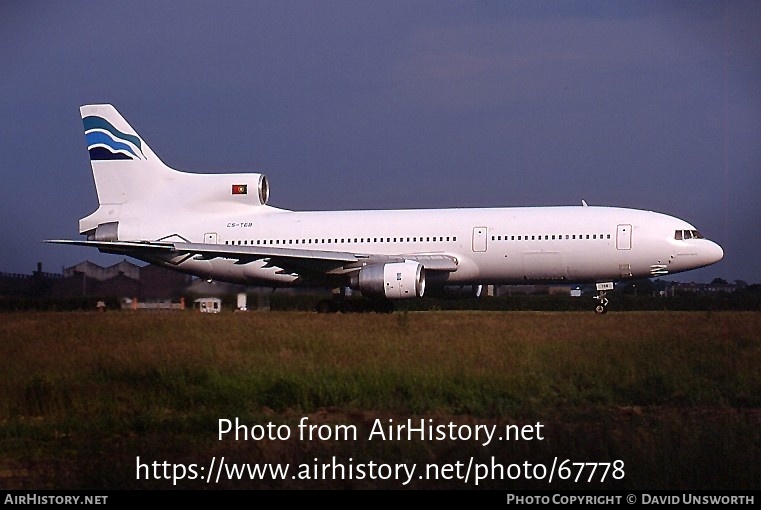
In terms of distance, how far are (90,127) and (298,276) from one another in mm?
9774

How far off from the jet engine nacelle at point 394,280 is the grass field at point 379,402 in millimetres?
8173

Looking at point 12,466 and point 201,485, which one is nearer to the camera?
point 201,485

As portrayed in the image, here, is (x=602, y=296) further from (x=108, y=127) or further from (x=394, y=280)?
(x=108, y=127)

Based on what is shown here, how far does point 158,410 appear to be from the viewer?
11641mm

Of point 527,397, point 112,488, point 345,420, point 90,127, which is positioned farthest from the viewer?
point 90,127

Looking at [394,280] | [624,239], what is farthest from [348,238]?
[624,239]

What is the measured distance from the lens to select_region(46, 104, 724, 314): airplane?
29047mm

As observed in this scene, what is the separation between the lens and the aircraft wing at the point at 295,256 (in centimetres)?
2947

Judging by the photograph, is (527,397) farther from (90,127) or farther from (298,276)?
(90,127)

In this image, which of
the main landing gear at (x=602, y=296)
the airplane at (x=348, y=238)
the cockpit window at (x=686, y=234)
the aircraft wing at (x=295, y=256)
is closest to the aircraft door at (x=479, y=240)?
the airplane at (x=348, y=238)

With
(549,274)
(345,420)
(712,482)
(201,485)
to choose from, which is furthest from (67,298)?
(712,482)

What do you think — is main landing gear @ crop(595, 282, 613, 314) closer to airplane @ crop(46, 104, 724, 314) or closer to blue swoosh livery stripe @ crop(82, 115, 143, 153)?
airplane @ crop(46, 104, 724, 314)

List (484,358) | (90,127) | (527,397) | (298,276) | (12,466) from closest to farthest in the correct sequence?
(12,466), (527,397), (484,358), (298,276), (90,127)

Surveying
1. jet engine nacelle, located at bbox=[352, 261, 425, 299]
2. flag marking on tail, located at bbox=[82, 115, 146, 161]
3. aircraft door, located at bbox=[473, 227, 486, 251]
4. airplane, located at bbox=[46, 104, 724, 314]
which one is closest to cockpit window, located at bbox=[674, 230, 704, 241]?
airplane, located at bbox=[46, 104, 724, 314]
